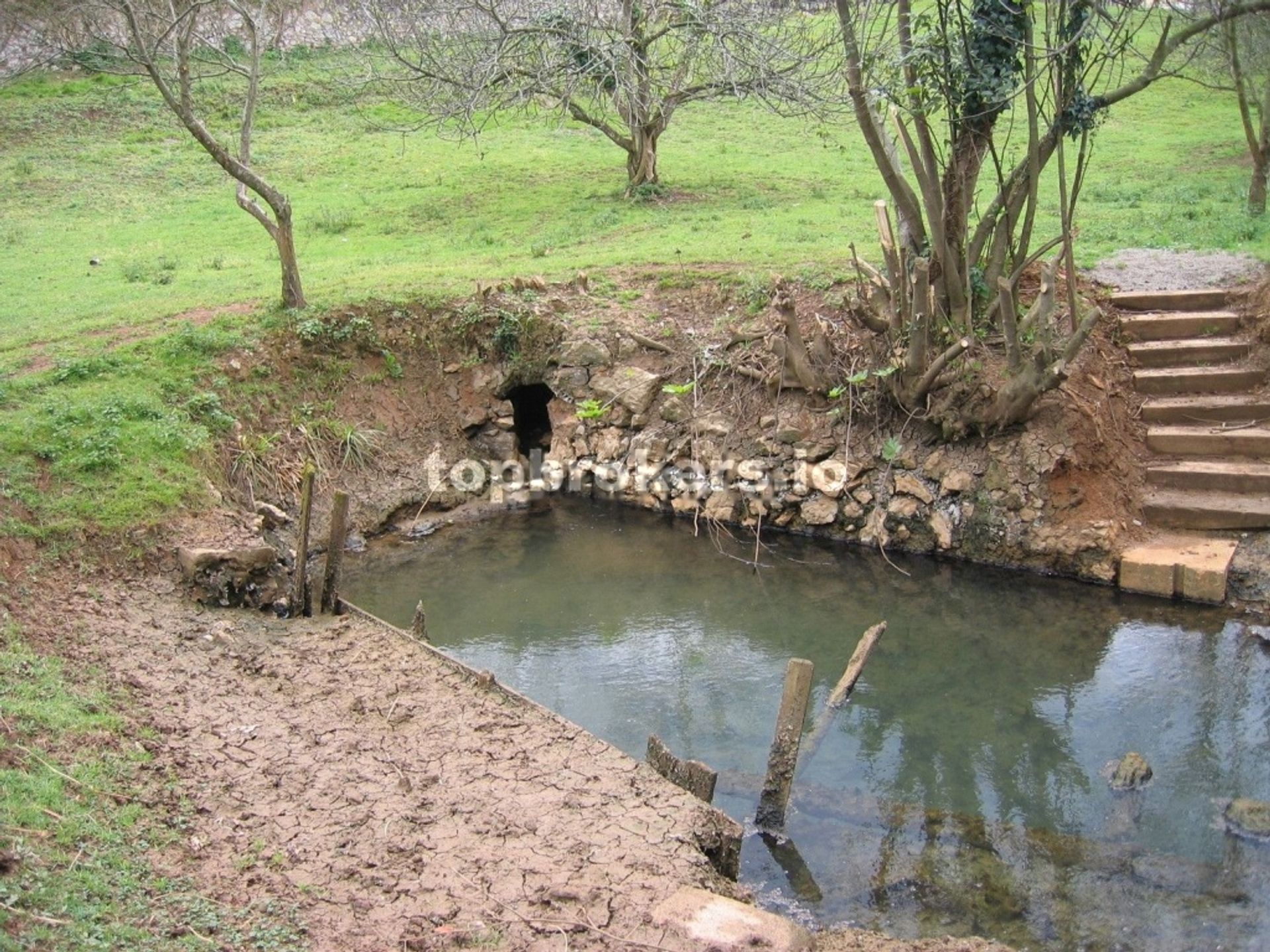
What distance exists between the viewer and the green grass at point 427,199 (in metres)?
16.1

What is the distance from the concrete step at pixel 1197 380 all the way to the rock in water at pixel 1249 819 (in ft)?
19.8

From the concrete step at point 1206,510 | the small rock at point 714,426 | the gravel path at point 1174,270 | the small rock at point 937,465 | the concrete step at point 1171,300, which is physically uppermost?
the gravel path at point 1174,270

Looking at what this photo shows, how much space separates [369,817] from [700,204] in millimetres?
15301

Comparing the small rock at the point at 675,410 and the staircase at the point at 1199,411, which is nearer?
the staircase at the point at 1199,411

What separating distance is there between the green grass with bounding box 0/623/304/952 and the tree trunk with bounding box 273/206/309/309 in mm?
7105

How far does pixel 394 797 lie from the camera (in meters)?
7.29

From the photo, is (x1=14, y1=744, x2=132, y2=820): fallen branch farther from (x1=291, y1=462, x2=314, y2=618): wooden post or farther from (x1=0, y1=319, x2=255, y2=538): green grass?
(x1=0, y1=319, x2=255, y2=538): green grass

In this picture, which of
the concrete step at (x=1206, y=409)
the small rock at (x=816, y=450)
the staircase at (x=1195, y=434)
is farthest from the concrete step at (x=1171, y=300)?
the small rock at (x=816, y=450)

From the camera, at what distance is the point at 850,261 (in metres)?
15.0

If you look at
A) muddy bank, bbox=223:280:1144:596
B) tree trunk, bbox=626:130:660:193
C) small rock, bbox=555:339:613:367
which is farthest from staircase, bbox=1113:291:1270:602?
tree trunk, bbox=626:130:660:193

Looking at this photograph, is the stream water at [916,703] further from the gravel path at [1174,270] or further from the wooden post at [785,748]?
the gravel path at [1174,270]

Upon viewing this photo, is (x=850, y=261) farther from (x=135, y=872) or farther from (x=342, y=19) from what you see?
(x=342, y=19)

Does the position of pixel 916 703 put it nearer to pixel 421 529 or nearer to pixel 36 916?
pixel 421 529

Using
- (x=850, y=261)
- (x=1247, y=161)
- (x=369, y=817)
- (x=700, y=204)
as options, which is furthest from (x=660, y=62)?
(x=369, y=817)
